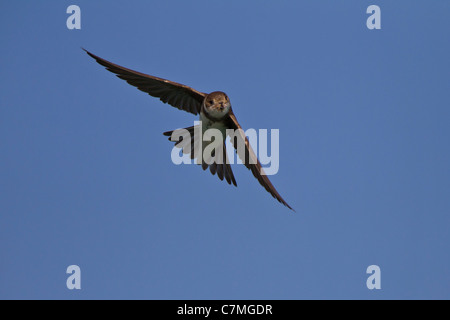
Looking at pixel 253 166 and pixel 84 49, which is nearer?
pixel 84 49

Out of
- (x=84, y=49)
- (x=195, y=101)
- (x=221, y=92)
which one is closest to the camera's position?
(x=84, y=49)

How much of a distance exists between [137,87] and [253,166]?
2.40m

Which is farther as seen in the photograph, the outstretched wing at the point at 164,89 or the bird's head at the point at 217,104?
the outstretched wing at the point at 164,89

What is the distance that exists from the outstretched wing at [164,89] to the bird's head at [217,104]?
1.51 ft

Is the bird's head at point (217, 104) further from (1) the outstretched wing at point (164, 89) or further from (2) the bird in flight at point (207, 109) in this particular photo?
(1) the outstretched wing at point (164, 89)

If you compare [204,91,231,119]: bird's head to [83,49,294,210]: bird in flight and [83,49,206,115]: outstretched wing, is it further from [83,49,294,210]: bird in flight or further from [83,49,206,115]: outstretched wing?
[83,49,206,115]: outstretched wing

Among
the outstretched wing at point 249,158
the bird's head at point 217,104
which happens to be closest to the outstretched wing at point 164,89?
the bird's head at point 217,104

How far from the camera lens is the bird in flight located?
8.98 m

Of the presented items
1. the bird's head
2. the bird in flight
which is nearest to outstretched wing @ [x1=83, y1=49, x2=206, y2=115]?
the bird in flight

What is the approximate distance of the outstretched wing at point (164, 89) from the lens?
9.36 metres

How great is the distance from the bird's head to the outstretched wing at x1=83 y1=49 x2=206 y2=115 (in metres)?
0.46

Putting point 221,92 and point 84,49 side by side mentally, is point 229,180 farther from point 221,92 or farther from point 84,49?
point 84,49

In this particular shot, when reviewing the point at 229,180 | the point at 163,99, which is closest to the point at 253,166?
the point at 229,180
